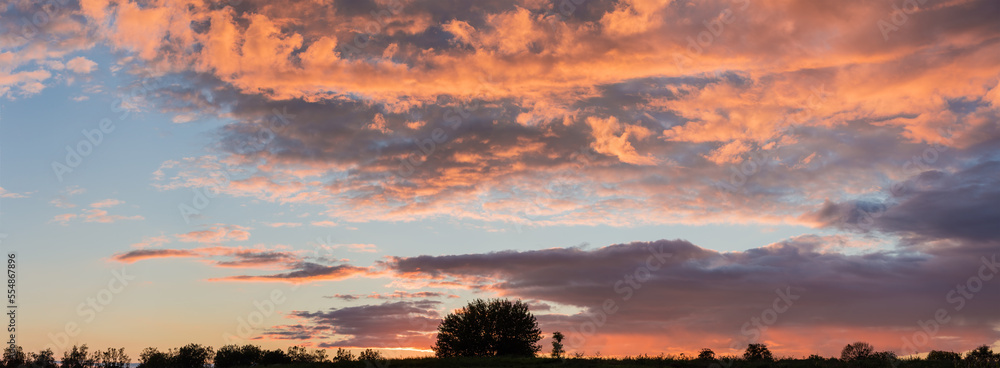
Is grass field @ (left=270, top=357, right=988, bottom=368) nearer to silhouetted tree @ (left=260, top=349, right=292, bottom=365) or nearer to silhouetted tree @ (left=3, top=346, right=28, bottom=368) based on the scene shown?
silhouetted tree @ (left=260, top=349, right=292, bottom=365)

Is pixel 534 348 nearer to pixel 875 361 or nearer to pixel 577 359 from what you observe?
pixel 577 359

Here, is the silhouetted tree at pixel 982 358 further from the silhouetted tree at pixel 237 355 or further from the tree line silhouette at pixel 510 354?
the silhouetted tree at pixel 237 355

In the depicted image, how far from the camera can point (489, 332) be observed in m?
91.2

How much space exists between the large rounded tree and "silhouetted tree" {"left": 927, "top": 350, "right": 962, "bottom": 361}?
4913cm

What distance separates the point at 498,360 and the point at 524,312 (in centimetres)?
4273

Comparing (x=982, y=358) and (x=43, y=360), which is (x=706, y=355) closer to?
(x=982, y=358)

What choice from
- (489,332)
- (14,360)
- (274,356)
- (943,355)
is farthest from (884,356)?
(14,360)

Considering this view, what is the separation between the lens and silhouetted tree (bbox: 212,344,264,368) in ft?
597

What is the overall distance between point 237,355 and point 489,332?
124 metres

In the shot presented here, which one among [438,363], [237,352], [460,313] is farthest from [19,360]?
[438,363]

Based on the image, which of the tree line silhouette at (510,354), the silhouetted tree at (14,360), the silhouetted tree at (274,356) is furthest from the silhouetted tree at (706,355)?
the silhouetted tree at (14,360)

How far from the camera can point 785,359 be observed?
173ft

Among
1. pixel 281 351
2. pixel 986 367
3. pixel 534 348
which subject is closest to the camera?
pixel 986 367

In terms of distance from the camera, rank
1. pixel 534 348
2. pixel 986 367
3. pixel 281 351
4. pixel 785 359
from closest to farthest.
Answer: pixel 986 367 → pixel 785 359 → pixel 534 348 → pixel 281 351
